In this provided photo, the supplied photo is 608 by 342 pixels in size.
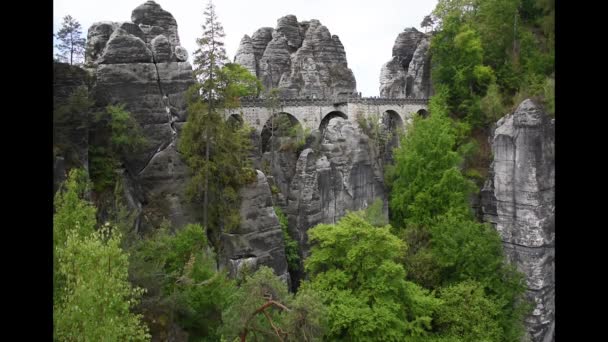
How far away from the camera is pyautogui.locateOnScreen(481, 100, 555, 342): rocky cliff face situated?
2245cm

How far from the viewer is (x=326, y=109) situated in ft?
115

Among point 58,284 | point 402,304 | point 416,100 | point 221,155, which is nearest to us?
point 58,284

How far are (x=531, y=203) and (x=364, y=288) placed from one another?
10192mm

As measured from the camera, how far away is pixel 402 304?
60.1 feet

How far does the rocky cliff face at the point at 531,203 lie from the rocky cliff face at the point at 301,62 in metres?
20.1

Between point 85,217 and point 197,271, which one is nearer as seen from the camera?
point 85,217

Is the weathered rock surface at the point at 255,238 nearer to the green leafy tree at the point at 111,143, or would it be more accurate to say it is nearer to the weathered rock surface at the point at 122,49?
the green leafy tree at the point at 111,143

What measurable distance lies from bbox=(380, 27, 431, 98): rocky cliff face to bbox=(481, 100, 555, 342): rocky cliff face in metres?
15.5

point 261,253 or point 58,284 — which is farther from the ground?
point 58,284

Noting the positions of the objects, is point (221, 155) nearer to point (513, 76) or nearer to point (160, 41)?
point (160, 41)

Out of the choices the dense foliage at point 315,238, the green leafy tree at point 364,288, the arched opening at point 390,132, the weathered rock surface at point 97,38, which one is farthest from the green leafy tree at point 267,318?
the arched opening at point 390,132

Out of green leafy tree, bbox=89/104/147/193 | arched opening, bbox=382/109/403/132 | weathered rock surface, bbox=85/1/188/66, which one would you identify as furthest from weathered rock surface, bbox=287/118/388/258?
green leafy tree, bbox=89/104/147/193

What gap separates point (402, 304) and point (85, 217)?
1140cm
